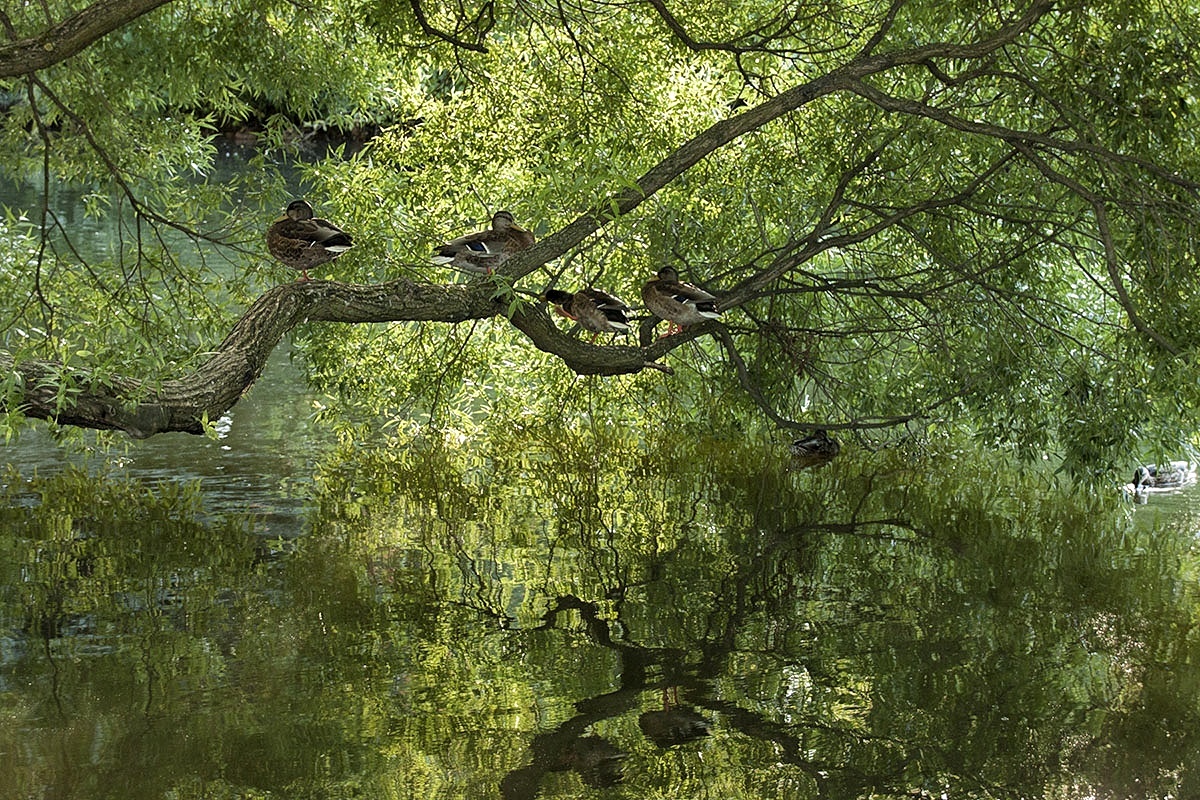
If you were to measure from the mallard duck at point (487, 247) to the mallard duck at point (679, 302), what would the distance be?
104cm

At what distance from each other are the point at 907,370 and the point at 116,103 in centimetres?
652

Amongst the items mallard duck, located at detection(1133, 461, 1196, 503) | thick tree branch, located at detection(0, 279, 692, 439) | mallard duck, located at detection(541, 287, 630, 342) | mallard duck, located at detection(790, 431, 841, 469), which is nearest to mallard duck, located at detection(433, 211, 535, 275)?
thick tree branch, located at detection(0, 279, 692, 439)

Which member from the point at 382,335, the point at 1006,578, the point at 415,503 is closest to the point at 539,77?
the point at 382,335

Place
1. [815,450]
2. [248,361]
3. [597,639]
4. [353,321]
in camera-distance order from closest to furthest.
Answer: [248,361], [597,639], [353,321], [815,450]

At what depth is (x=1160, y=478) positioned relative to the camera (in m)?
11.2

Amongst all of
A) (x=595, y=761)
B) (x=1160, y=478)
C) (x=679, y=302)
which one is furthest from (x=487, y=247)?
(x=1160, y=478)

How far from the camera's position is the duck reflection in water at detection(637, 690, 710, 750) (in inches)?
219

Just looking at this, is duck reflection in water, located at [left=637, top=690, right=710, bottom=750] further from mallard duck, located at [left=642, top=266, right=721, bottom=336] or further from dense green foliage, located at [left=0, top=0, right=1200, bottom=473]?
mallard duck, located at [left=642, top=266, right=721, bottom=336]

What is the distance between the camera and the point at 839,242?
29.9 ft

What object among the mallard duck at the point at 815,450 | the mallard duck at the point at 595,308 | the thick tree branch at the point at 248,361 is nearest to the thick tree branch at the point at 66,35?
the thick tree branch at the point at 248,361

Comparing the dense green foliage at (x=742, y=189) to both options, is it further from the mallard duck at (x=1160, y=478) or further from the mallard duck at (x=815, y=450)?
the mallard duck at (x=1160, y=478)

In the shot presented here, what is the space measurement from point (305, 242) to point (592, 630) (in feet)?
9.07

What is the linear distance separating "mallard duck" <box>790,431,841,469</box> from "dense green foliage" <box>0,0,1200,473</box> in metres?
0.21

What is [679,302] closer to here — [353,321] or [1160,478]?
[353,321]
